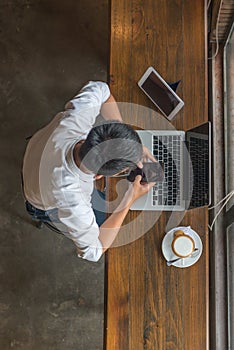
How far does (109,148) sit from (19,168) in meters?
1.32

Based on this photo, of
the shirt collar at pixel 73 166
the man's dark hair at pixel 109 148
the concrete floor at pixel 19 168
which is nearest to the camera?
the man's dark hair at pixel 109 148

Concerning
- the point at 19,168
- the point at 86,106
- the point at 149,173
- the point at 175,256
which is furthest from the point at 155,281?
the point at 19,168

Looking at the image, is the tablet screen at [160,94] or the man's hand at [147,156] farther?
the tablet screen at [160,94]

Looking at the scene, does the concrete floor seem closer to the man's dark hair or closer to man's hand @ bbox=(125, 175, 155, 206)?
man's hand @ bbox=(125, 175, 155, 206)

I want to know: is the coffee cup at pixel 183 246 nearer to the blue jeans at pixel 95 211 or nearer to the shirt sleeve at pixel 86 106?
the blue jeans at pixel 95 211

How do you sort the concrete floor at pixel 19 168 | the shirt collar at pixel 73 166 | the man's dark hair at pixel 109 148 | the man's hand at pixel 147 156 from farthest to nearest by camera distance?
1. the concrete floor at pixel 19 168
2. the man's hand at pixel 147 156
3. the shirt collar at pixel 73 166
4. the man's dark hair at pixel 109 148

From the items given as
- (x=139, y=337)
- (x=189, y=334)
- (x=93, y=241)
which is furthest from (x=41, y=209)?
(x=189, y=334)

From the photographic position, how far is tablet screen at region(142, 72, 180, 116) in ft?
5.49

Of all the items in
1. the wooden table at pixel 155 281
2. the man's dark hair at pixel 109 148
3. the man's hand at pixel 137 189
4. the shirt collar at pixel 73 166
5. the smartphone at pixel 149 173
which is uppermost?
the man's dark hair at pixel 109 148

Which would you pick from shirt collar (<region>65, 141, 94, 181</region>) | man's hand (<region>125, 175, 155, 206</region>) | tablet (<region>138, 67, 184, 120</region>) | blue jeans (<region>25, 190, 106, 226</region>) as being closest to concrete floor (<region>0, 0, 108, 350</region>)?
blue jeans (<region>25, 190, 106, 226</region>)

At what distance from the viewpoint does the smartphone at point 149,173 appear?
5.07 ft

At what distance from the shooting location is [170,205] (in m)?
1.66

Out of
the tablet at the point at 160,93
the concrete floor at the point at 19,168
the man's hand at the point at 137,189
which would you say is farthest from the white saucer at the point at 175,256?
the concrete floor at the point at 19,168

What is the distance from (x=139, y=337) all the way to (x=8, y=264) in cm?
100
